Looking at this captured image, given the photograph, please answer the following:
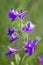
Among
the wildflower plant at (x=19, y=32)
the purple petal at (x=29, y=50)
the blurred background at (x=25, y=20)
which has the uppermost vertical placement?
the blurred background at (x=25, y=20)

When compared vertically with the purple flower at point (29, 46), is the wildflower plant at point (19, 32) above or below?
above

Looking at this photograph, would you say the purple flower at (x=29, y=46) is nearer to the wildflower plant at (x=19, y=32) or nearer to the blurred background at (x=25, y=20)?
the wildflower plant at (x=19, y=32)

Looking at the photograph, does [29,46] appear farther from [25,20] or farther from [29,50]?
[25,20]

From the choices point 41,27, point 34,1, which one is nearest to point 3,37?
point 41,27

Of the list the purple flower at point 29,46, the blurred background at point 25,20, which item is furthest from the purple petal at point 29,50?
the blurred background at point 25,20

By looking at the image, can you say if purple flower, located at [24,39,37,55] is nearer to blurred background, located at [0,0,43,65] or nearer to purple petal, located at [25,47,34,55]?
purple petal, located at [25,47,34,55]

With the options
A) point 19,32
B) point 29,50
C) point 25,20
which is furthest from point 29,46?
point 25,20

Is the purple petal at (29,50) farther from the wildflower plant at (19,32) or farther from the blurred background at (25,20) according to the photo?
the blurred background at (25,20)

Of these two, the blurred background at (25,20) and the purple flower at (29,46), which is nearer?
the purple flower at (29,46)

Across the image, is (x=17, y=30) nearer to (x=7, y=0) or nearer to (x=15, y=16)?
(x=15, y=16)

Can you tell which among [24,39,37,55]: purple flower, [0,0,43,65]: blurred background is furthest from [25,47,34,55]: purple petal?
[0,0,43,65]: blurred background

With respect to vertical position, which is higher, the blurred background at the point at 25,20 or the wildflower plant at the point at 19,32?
the blurred background at the point at 25,20
